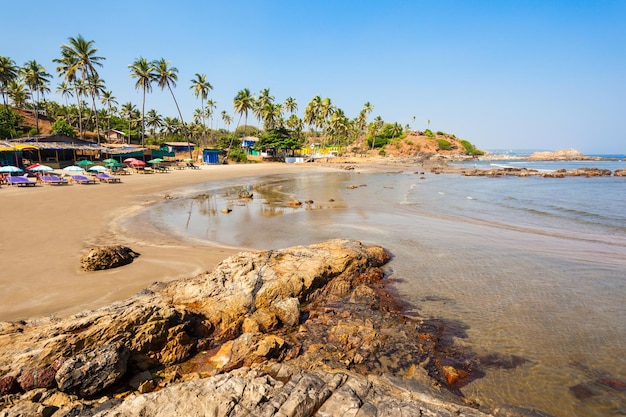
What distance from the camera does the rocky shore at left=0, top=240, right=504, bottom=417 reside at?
4133mm

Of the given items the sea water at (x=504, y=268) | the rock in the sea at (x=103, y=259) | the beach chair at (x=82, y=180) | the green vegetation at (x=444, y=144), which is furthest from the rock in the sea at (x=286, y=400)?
the green vegetation at (x=444, y=144)

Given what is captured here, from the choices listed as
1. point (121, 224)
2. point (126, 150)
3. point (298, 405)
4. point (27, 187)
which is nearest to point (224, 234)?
point (121, 224)

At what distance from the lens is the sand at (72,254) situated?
26.8 ft

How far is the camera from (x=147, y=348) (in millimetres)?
5793

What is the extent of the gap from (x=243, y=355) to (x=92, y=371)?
231cm

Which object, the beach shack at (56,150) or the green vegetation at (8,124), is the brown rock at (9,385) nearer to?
the beach shack at (56,150)

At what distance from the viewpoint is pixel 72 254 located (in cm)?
1140

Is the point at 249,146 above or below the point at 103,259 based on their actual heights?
above

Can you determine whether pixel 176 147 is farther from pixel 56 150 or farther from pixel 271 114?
pixel 56 150

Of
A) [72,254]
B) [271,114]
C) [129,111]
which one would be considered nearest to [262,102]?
[271,114]

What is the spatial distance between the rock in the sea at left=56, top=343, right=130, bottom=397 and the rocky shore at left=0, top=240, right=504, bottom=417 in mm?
16

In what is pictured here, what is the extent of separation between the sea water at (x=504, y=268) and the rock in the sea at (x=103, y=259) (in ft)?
13.0

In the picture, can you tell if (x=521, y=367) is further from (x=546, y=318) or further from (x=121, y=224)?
(x=121, y=224)

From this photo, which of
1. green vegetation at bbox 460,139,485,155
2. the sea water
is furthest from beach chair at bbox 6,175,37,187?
green vegetation at bbox 460,139,485,155
